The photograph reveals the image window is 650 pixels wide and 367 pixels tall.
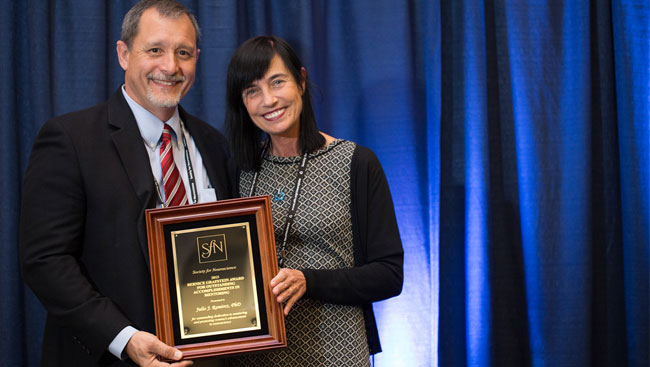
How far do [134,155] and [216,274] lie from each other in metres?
0.43

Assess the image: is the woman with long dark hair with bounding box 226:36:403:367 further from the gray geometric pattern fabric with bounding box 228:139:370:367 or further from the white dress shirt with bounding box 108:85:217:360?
the white dress shirt with bounding box 108:85:217:360

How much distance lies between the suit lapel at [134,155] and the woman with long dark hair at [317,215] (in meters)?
0.34

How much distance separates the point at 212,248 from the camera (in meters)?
1.55

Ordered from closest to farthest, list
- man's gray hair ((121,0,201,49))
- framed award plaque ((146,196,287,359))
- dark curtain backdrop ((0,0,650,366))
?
framed award plaque ((146,196,287,359))
man's gray hair ((121,0,201,49))
dark curtain backdrop ((0,0,650,366))

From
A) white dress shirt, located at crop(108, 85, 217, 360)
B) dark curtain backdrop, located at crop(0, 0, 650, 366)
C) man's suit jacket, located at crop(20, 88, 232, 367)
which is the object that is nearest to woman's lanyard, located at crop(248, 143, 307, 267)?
white dress shirt, located at crop(108, 85, 217, 360)

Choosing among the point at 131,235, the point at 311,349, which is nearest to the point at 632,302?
the point at 311,349

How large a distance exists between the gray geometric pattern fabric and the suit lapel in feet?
1.26

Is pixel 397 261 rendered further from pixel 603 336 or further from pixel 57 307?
pixel 603 336

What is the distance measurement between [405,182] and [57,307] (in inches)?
66.3

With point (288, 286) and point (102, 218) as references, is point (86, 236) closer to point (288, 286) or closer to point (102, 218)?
point (102, 218)

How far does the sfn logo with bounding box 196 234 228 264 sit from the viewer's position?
1546 millimetres

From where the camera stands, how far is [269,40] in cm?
185

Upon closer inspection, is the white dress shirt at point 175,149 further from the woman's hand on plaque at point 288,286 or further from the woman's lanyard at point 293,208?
the woman's hand on plaque at point 288,286

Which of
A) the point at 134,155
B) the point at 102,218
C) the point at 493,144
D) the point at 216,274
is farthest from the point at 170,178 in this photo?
the point at 493,144
